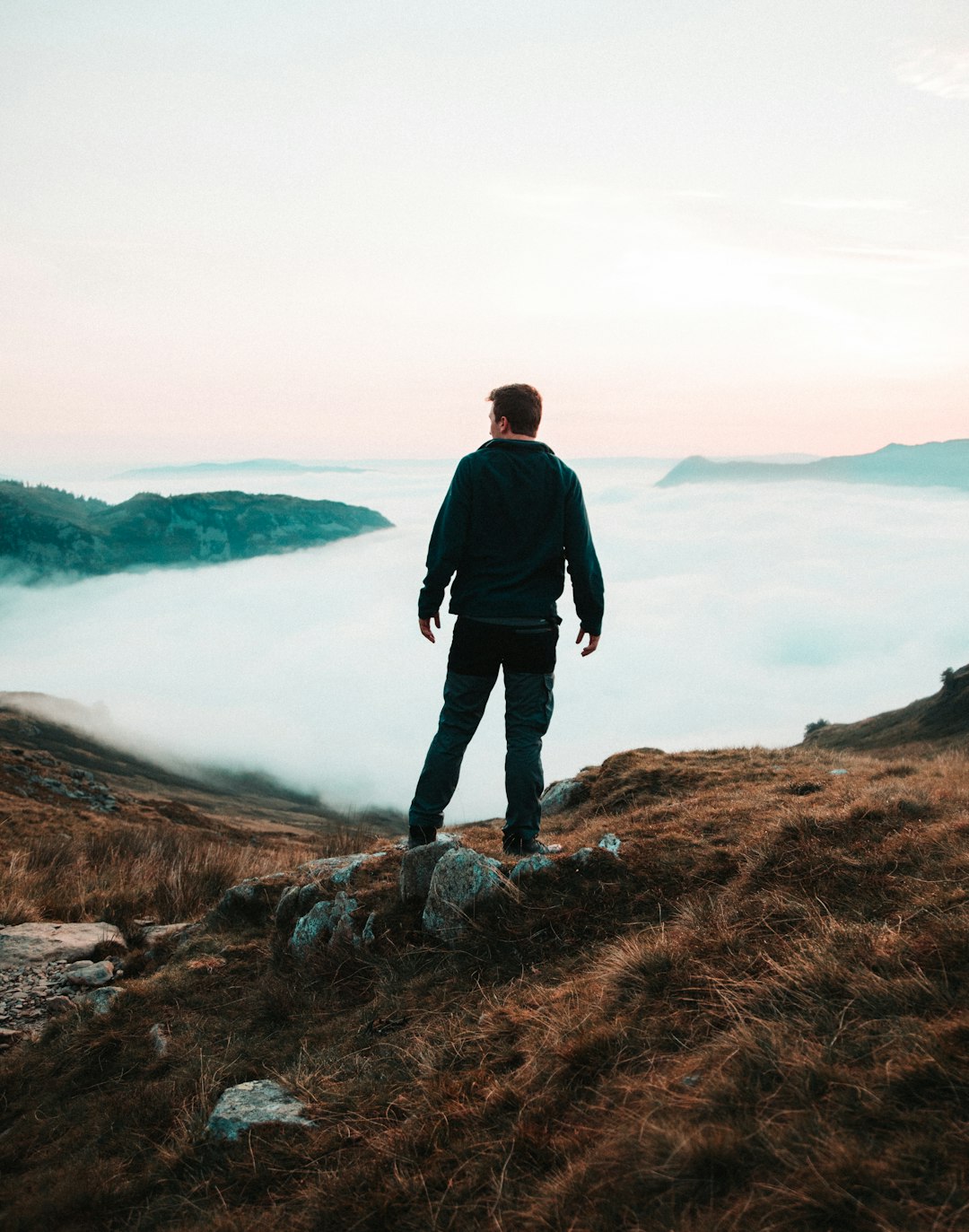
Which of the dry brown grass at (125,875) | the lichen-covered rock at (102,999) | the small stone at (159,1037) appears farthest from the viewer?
the dry brown grass at (125,875)

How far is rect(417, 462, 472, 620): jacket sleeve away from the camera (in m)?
5.96

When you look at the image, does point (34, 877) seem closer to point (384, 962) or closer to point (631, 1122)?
point (384, 962)

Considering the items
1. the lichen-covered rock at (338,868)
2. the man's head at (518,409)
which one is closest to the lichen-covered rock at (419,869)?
the lichen-covered rock at (338,868)

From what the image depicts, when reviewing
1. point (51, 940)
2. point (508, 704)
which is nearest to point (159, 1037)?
point (51, 940)

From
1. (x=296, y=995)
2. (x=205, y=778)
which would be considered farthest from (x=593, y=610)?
(x=205, y=778)

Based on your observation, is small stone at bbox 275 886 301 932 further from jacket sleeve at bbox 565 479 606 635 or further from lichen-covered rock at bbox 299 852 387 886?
jacket sleeve at bbox 565 479 606 635

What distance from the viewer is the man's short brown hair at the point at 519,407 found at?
20.0 ft

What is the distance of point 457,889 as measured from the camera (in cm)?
483

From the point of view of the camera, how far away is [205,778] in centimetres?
16638

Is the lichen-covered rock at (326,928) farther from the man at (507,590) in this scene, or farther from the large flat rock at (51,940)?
the large flat rock at (51,940)

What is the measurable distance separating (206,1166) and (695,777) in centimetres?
745

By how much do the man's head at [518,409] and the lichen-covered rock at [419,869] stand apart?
10.7ft

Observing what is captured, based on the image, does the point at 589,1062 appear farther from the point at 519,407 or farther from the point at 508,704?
the point at 519,407

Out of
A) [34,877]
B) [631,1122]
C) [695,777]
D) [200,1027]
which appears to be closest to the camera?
[631,1122]
